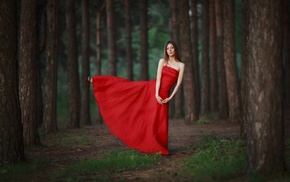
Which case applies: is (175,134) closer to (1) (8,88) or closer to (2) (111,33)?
(1) (8,88)

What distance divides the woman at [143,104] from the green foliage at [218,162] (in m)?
1.15

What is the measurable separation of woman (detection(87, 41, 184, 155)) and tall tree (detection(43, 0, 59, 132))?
5.78 meters

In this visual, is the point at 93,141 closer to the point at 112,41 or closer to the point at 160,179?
the point at 160,179

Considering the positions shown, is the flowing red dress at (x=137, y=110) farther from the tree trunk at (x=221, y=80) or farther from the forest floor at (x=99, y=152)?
the tree trunk at (x=221, y=80)

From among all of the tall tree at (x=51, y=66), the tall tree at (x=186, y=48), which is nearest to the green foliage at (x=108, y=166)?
the tall tree at (x=51, y=66)

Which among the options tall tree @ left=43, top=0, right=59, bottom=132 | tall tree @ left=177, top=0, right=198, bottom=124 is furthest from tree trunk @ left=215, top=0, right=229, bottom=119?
tall tree @ left=43, top=0, right=59, bottom=132

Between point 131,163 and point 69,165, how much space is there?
1400 mm

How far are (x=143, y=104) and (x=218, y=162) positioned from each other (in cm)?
276

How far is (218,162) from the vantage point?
8.46m

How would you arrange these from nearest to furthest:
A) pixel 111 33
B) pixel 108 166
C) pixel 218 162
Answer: pixel 218 162 < pixel 108 166 < pixel 111 33

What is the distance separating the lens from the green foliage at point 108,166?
28.0ft

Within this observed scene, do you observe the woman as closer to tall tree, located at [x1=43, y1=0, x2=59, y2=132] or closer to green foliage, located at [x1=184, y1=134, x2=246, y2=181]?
green foliage, located at [x1=184, y1=134, x2=246, y2=181]

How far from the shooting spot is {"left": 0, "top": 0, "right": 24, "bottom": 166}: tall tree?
9.20 m

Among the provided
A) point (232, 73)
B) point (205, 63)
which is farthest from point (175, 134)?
point (205, 63)
